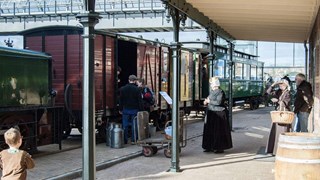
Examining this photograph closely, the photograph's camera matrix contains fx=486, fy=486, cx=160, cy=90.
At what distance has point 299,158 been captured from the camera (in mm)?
5586

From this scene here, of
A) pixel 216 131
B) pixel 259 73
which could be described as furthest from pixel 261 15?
pixel 259 73

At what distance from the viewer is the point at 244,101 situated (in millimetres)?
29922

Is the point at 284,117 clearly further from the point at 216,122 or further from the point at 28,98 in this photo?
the point at 28,98

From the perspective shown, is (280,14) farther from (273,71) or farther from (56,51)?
(273,71)

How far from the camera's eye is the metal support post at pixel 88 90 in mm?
5301

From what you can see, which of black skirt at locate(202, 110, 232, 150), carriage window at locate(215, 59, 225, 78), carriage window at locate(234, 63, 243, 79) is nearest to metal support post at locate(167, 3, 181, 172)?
black skirt at locate(202, 110, 232, 150)

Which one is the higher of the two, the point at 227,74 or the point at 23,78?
the point at 227,74

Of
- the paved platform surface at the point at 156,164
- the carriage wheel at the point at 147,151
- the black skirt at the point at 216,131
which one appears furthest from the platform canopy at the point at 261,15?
the carriage wheel at the point at 147,151

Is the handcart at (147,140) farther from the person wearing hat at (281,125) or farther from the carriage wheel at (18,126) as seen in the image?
the carriage wheel at (18,126)

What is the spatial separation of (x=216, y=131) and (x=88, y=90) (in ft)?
19.9

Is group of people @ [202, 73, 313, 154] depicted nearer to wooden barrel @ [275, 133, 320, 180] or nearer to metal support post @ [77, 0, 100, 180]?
wooden barrel @ [275, 133, 320, 180]

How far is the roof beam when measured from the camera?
8.53 meters

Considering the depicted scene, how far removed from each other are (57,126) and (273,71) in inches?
1551

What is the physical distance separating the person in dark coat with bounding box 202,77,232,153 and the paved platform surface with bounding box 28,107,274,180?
0.74 feet
